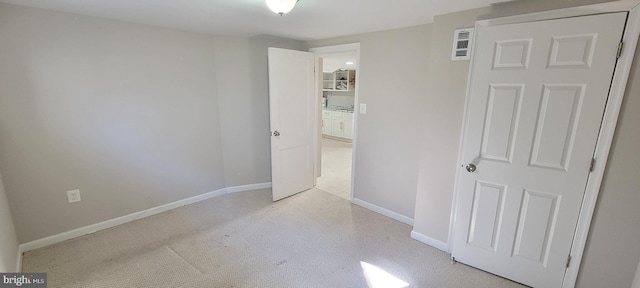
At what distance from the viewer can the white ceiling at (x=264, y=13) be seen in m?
1.93

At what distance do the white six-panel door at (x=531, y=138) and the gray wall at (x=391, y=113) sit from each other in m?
0.64

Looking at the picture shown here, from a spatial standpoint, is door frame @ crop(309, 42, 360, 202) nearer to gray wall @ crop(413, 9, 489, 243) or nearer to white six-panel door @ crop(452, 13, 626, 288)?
gray wall @ crop(413, 9, 489, 243)

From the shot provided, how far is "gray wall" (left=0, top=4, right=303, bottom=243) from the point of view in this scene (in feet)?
7.14

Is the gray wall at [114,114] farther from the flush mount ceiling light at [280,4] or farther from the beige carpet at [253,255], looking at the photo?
the flush mount ceiling light at [280,4]

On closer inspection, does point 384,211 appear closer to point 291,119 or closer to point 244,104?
point 291,119

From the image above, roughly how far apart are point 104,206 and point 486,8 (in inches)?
153

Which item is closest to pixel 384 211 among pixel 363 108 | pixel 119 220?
pixel 363 108

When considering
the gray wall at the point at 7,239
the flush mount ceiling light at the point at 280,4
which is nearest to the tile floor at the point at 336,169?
the flush mount ceiling light at the point at 280,4

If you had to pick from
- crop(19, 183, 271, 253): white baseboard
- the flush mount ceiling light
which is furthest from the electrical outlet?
the flush mount ceiling light

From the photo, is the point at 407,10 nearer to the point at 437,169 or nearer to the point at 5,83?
the point at 437,169

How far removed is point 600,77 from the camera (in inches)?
62.9

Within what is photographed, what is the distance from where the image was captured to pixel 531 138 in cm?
184

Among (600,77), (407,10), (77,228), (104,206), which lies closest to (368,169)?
(407,10)

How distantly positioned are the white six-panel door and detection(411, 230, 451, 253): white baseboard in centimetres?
23
